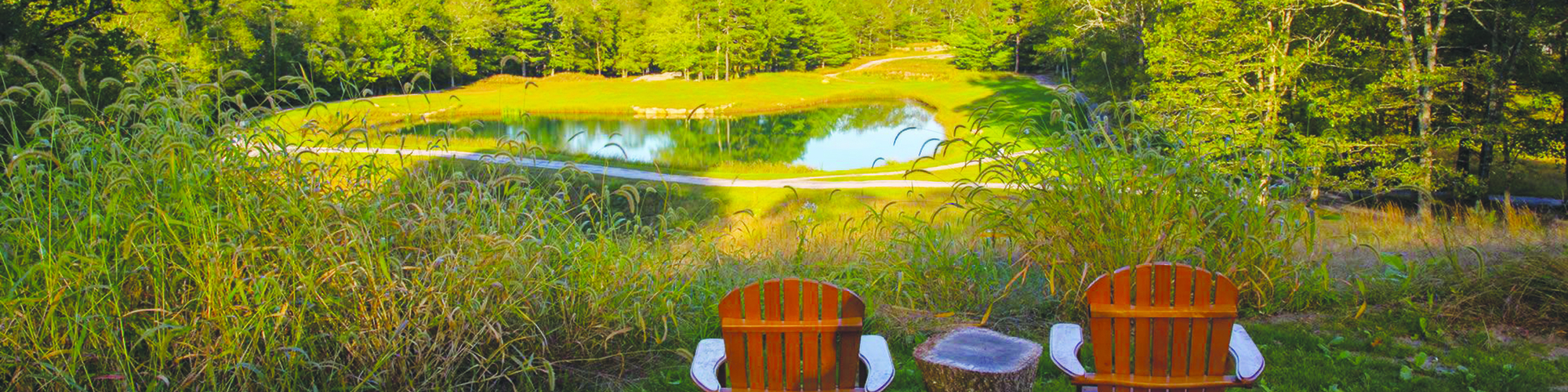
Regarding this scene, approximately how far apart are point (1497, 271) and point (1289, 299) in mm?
1095

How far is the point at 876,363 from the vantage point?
10.9 ft

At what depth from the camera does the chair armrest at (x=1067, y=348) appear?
323 cm

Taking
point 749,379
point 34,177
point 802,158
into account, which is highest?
point 34,177

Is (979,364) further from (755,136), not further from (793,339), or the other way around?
(755,136)

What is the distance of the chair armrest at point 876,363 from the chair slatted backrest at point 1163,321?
2.29 ft

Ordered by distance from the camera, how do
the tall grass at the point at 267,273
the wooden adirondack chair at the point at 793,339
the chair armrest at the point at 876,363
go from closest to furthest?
1. the wooden adirondack chair at the point at 793,339
2. the chair armrest at the point at 876,363
3. the tall grass at the point at 267,273

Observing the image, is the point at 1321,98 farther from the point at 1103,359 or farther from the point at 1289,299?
the point at 1103,359

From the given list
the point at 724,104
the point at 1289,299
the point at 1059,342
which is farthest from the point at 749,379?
the point at 724,104

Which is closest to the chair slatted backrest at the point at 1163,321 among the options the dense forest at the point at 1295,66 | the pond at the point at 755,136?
the dense forest at the point at 1295,66

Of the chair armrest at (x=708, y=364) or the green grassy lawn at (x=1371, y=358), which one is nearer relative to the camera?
the chair armrest at (x=708, y=364)

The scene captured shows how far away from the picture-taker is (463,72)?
184 ft

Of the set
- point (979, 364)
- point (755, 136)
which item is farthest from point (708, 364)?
point (755, 136)

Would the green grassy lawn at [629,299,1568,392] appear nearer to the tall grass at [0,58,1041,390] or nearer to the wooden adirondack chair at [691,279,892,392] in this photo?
the tall grass at [0,58,1041,390]

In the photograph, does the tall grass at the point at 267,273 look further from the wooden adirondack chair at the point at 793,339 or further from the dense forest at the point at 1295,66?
the wooden adirondack chair at the point at 793,339
